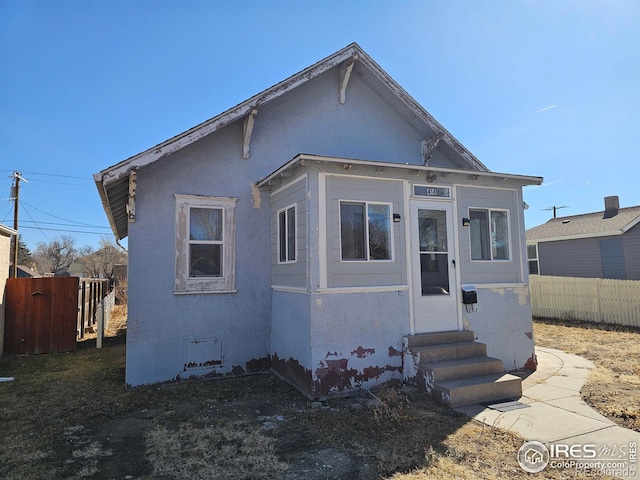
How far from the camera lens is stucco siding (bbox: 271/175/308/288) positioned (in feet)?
20.1

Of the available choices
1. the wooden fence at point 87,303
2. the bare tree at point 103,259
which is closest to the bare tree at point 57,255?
the bare tree at point 103,259

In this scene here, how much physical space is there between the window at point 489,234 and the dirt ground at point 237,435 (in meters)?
3.04

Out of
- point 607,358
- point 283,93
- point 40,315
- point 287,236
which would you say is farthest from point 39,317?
point 607,358

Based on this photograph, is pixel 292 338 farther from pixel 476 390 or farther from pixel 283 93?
pixel 283 93

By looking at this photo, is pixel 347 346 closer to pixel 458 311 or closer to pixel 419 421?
pixel 419 421

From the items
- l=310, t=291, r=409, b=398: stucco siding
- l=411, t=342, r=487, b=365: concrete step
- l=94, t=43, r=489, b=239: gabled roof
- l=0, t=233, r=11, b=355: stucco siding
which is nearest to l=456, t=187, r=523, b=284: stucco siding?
l=411, t=342, r=487, b=365: concrete step

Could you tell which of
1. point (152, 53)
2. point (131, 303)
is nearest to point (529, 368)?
point (131, 303)

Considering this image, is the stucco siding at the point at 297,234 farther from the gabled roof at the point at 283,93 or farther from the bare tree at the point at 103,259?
the bare tree at the point at 103,259

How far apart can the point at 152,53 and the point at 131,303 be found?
21.4ft

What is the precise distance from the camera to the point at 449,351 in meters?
6.11

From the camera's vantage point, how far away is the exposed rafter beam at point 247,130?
23.4 feet

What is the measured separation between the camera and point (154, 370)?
6656 millimetres

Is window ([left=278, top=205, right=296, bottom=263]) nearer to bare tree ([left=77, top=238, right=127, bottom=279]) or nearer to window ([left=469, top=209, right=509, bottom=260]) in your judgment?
window ([left=469, top=209, right=509, bottom=260])

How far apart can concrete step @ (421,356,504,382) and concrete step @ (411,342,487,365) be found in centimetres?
8
